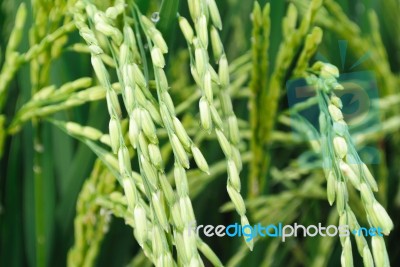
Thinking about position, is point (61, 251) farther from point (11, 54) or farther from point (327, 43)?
point (327, 43)

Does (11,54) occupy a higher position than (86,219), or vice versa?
(11,54)

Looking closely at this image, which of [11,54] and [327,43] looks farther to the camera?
[327,43]

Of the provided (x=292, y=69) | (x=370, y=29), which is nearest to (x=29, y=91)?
(x=292, y=69)

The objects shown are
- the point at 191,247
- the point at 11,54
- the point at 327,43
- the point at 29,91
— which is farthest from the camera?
the point at 327,43

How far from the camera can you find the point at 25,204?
773 mm

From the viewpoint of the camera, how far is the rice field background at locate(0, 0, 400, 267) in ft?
1.59

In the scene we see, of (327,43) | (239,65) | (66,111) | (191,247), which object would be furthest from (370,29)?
(191,247)

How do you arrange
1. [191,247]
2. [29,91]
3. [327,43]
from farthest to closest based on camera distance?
[327,43]
[29,91]
[191,247]

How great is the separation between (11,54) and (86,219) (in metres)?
0.17

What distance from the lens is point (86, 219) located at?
2.18ft

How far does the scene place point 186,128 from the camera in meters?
0.79

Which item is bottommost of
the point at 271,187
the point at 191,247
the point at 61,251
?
the point at 271,187

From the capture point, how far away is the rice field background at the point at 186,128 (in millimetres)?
483

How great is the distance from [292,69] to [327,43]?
166 mm
